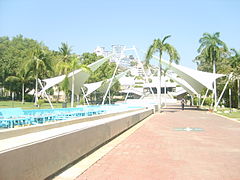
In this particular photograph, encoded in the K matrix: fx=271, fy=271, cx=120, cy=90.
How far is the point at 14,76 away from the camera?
181 feet

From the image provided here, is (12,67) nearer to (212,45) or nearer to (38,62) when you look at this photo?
(38,62)

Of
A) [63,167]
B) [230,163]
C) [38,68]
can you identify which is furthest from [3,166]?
[38,68]

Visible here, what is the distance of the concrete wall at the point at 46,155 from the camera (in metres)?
3.54

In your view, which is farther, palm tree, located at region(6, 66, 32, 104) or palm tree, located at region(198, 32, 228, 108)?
palm tree, located at region(6, 66, 32, 104)

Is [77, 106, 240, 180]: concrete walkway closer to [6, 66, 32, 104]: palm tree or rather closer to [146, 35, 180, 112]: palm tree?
[146, 35, 180, 112]: palm tree

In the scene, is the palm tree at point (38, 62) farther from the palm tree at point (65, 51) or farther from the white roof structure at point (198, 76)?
the white roof structure at point (198, 76)

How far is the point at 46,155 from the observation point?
4.65 meters

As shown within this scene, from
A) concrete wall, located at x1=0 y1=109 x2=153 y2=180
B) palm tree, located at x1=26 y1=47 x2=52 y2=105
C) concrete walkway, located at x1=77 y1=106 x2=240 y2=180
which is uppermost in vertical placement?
palm tree, located at x1=26 y1=47 x2=52 y2=105

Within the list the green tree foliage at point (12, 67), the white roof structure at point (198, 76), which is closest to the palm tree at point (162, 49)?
the white roof structure at point (198, 76)

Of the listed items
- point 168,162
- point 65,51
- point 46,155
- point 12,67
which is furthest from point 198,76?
point 12,67

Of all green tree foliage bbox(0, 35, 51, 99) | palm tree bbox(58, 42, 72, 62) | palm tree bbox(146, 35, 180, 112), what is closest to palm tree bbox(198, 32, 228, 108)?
palm tree bbox(146, 35, 180, 112)

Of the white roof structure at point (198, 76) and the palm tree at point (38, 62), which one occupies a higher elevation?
the palm tree at point (38, 62)

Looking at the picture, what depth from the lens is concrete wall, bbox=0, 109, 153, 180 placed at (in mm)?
3539

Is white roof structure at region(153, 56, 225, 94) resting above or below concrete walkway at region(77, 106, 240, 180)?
above
